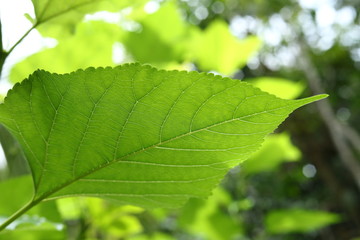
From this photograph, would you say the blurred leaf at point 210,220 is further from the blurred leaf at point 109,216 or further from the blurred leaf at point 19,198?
the blurred leaf at point 19,198

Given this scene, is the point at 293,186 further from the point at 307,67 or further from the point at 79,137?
the point at 79,137

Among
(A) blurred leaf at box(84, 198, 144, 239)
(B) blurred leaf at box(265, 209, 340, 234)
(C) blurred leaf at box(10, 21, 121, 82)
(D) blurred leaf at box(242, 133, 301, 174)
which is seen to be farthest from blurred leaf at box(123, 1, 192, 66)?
(B) blurred leaf at box(265, 209, 340, 234)

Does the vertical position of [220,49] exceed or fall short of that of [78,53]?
it exceeds it

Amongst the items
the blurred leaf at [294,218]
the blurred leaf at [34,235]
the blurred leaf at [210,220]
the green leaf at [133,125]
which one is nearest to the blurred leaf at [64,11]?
the green leaf at [133,125]

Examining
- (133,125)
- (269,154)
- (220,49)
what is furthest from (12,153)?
(269,154)

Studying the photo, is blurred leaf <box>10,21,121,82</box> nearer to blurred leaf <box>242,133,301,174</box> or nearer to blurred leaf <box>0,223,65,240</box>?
blurred leaf <box>0,223,65,240</box>

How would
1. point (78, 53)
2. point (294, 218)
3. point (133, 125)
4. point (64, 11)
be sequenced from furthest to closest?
point (294, 218) → point (78, 53) → point (64, 11) → point (133, 125)

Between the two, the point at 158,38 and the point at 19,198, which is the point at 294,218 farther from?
the point at 19,198
